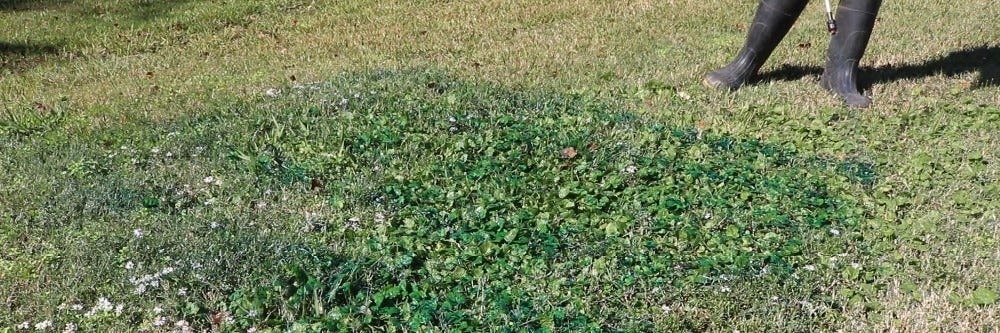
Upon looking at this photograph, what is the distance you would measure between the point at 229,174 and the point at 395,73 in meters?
2.19

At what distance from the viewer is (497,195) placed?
4.48m

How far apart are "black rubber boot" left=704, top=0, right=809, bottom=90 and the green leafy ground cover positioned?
4.24ft

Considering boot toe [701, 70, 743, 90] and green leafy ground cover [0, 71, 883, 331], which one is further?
boot toe [701, 70, 743, 90]

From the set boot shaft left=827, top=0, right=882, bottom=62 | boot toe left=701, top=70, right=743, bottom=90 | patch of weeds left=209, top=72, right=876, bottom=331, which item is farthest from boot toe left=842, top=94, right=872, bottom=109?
patch of weeds left=209, top=72, right=876, bottom=331

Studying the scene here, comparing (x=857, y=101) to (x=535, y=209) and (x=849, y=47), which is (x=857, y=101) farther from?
(x=535, y=209)

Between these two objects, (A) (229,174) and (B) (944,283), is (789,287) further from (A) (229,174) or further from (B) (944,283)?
(A) (229,174)

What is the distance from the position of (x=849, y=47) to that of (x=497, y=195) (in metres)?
3.18

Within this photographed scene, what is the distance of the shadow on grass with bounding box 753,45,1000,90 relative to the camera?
7.10m

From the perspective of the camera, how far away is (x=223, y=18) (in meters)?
9.76

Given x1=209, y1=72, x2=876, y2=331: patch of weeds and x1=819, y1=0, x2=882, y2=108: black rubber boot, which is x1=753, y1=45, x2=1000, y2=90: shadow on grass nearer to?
x1=819, y1=0, x2=882, y2=108: black rubber boot

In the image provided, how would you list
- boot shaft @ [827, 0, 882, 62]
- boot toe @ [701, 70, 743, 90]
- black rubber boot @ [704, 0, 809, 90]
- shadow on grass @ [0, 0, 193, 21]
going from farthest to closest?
shadow on grass @ [0, 0, 193, 21] < boot toe @ [701, 70, 743, 90] < black rubber boot @ [704, 0, 809, 90] < boot shaft @ [827, 0, 882, 62]

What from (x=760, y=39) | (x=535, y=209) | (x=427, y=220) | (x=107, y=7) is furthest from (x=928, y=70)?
(x=107, y=7)

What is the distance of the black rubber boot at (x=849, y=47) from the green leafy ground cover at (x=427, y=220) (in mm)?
1413

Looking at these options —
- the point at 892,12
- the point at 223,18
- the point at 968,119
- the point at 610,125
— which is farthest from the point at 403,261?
the point at 892,12
